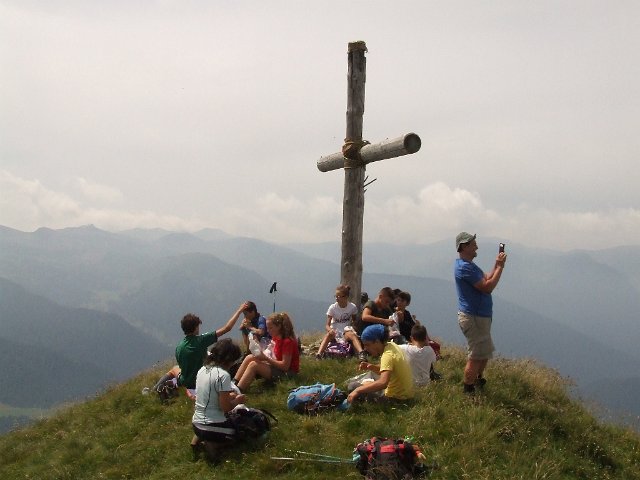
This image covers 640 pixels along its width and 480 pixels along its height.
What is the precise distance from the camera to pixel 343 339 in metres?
10.0

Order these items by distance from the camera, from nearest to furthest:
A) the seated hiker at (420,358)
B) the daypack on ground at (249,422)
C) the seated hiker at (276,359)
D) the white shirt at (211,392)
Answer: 1. the white shirt at (211,392)
2. the daypack on ground at (249,422)
3. the seated hiker at (420,358)
4. the seated hiker at (276,359)

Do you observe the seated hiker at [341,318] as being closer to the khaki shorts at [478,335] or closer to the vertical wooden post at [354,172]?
the vertical wooden post at [354,172]

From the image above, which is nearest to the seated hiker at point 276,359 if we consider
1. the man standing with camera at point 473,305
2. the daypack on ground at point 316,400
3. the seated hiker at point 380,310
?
the daypack on ground at point 316,400

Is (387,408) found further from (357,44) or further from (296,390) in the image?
(357,44)

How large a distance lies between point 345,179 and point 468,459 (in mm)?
6030

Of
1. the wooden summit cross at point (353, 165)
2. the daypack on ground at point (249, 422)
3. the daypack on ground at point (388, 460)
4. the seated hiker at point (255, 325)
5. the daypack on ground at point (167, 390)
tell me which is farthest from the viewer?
the wooden summit cross at point (353, 165)

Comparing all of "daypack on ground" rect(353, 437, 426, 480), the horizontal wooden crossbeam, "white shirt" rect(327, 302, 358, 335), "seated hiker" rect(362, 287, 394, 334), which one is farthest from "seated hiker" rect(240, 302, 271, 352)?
"daypack on ground" rect(353, 437, 426, 480)

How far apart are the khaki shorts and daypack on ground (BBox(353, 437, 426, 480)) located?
208cm

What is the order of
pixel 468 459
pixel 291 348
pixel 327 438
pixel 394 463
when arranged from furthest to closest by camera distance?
1. pixel 291 348
2. pixel 327 438
3. pixel 468 459
4. pixel 394 463

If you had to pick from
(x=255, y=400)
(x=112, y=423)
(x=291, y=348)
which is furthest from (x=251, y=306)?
(x=112, y=423)

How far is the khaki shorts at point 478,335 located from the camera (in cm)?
703

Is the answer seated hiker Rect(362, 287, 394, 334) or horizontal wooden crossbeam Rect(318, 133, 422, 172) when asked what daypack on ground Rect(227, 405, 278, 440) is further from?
horizontal wooden crossbeam Rect(318, 133, 422, 172)

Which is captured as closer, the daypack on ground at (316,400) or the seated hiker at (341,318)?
the daypack on ground at (316,400)

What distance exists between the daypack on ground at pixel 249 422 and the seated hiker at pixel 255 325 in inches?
108
